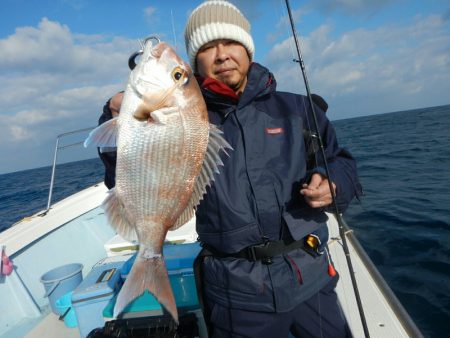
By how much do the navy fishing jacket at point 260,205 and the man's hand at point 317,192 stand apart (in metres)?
0.08

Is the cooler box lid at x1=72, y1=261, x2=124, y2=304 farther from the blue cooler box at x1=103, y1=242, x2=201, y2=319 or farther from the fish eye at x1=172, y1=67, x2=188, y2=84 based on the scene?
the fish eye at x1=172, y1=67, x2=188, y2=84

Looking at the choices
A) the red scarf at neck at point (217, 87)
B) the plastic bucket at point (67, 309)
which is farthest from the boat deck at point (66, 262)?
the red scarf at neck at point (217, 87)

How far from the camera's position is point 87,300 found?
3221mm

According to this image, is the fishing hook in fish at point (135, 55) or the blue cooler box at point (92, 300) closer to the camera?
the fishing hook in fish at point (135, 55)

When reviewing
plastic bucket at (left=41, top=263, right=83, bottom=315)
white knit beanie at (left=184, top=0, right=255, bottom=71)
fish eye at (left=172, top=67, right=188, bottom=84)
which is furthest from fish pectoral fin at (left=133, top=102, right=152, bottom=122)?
plastic bucket at (left=41, top=263, right=83, bottom=315)

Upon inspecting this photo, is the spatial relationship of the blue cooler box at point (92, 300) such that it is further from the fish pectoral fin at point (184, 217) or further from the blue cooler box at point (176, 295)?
the fish pectoral fin at point (184, 217)

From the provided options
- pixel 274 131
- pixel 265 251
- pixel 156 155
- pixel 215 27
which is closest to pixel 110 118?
pixel 156 155

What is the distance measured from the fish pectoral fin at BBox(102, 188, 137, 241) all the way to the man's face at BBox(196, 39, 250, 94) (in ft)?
3.68

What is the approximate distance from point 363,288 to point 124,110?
115 inches

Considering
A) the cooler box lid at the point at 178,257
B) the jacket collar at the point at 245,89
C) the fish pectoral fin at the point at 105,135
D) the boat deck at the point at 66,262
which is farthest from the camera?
the cooler box lid at the point at 178,257

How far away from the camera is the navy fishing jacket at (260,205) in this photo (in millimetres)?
2045

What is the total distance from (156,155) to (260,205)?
757 mm

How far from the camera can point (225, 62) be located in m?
2.27

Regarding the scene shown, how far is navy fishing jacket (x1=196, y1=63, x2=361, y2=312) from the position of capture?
2045 mm
